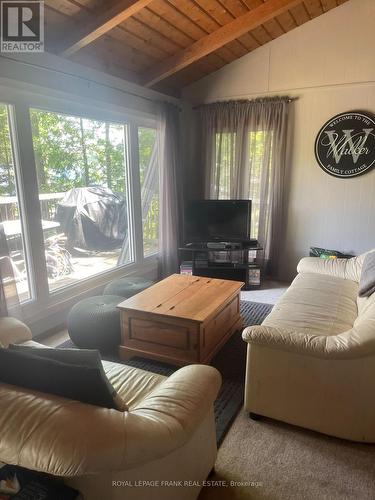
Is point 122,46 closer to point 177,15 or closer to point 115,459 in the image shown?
point 177,15

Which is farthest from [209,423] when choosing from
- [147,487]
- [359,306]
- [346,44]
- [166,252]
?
[346,44]

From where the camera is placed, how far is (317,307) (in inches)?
101

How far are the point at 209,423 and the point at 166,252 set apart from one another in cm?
319

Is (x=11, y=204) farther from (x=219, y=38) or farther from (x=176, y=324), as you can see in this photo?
(x=219, y=38)

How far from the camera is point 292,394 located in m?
1.88

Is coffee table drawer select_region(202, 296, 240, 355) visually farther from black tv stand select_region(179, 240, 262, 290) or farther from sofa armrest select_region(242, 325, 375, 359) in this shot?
black tv stand select_region(179, 240, 262, 290)

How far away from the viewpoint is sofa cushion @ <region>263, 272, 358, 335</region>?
2.26m

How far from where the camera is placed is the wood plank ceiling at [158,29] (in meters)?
2.74

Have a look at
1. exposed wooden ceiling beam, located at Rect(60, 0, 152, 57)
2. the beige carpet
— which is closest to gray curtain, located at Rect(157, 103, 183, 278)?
exposed wooden ceiling beam, located at Rect(60, 0, 152, 57)

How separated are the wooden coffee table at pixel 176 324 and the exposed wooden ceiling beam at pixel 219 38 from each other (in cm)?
262

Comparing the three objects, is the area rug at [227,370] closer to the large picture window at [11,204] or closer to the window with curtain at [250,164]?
the large picture window at [11,204]

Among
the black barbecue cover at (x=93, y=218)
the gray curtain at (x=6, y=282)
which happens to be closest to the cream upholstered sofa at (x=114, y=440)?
the gray curtain at (x=6, y=282)

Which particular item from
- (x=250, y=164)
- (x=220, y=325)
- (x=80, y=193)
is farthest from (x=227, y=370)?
(x=250, y=164)

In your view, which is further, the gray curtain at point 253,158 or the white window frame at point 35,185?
the gray curtain at point 253,158
